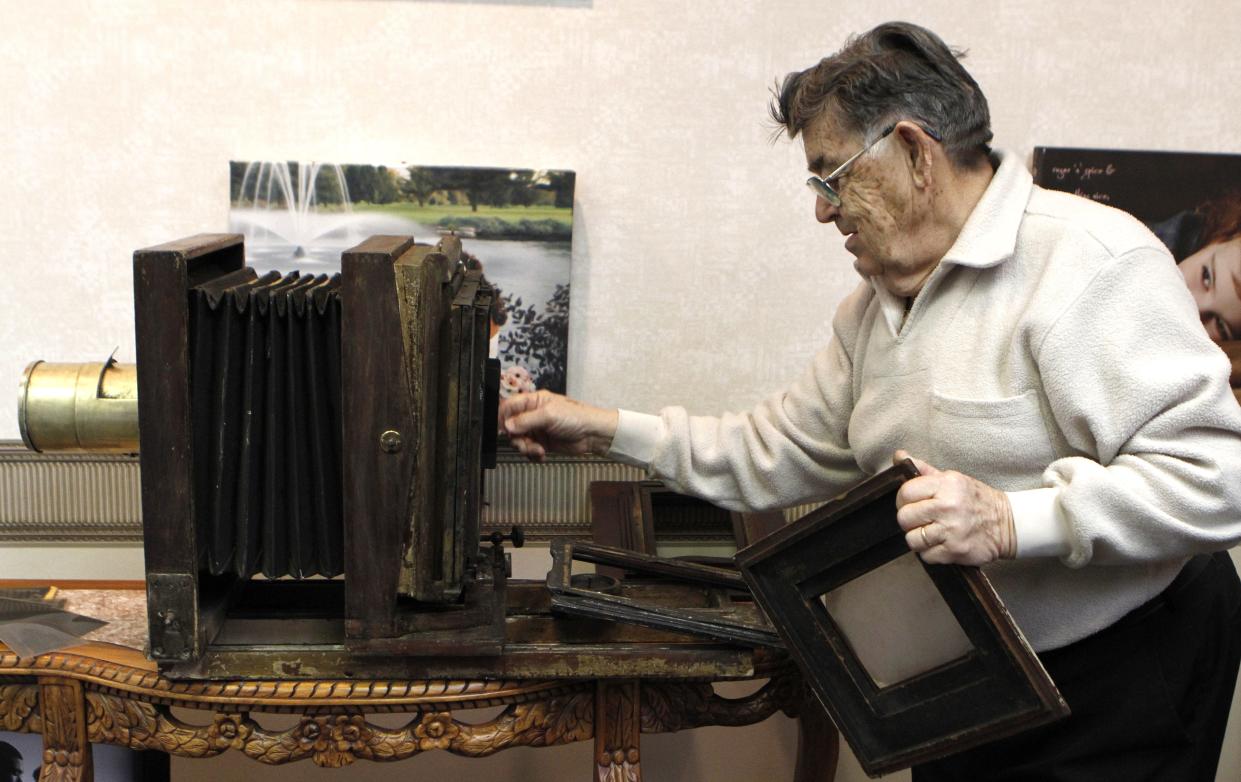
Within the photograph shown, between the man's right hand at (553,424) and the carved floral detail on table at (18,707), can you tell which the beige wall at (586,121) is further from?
the carved floral detail on table at (18,707)

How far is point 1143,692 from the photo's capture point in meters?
1.53

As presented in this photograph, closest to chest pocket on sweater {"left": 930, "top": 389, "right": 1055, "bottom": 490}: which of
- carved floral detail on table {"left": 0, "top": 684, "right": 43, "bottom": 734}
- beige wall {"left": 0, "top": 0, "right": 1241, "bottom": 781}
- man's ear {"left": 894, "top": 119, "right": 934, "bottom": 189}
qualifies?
man's ear {"left": 894, "top": 119, "right": 934, "bottom": 189}

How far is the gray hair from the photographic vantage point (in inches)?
59.7

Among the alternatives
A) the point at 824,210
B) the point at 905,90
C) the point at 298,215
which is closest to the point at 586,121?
the point at 298,215

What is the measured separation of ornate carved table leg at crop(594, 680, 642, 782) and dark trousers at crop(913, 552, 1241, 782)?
1.57ft

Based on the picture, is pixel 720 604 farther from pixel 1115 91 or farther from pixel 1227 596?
pixel 1115 91

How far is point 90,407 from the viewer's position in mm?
1521

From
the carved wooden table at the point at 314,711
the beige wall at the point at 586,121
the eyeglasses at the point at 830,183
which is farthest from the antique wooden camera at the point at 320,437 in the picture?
the beige wall at the point at 586,121

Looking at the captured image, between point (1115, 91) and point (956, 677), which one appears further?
point (1115, 91)

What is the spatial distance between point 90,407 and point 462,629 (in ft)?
1.77

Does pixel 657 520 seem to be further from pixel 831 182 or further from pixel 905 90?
pixel 905 90

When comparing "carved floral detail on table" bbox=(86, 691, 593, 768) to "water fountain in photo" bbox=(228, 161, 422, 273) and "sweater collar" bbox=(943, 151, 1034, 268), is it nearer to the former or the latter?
"sweater collar" bbox=(943, 151, 1034, 268)

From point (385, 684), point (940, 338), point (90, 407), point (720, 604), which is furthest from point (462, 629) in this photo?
point (940, 338)

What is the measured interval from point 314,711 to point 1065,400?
1015 mm
